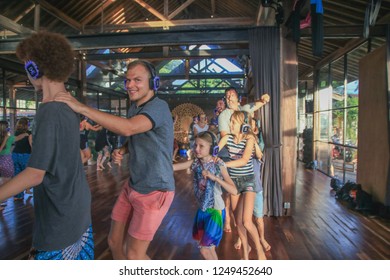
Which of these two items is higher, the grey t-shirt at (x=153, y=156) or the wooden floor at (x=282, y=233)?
the grey t-shirt at (x=153, y=156)

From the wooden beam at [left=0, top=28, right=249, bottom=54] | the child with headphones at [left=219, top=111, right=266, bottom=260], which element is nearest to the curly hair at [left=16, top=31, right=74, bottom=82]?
the child with headphones at [left=219, top=111, right=266, bottom=260]

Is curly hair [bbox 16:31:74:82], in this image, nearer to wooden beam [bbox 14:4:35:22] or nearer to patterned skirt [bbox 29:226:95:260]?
patterned skirt [bbox 29:226:95:260]

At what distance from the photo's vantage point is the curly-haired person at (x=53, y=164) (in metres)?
1.26

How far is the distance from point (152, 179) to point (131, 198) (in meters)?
0.18

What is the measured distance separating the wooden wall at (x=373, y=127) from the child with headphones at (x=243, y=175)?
8.97 ft

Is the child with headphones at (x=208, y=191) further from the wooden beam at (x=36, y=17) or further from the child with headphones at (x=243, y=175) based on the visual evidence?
the wooden beam at (x=36, y=17)

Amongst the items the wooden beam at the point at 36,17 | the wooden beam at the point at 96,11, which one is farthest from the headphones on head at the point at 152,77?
the wooden beam at the point at 96,11

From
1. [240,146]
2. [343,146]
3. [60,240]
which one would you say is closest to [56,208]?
[60,240]

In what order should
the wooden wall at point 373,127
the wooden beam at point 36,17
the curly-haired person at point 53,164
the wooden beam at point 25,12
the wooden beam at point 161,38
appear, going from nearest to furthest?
the curly-haired person at point 53,164 → the wooden wall at point 373,127 → the wooden beam at point 161,38 → the wooden beam at point 36,17 → the wooden beam at point 25,12

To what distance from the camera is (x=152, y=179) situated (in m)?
1.73

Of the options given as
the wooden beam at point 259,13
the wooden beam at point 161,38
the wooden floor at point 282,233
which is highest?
the wooden beam at point 259,13

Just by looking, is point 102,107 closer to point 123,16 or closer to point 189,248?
point 123,16

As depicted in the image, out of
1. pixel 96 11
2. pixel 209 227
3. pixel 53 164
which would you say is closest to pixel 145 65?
pixel 53 164

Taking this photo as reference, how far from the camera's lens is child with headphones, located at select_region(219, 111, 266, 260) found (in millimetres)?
2861
